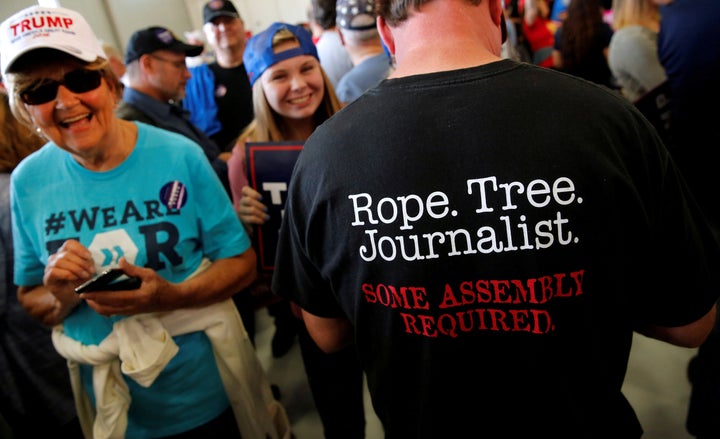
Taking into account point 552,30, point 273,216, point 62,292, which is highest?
point 552,30

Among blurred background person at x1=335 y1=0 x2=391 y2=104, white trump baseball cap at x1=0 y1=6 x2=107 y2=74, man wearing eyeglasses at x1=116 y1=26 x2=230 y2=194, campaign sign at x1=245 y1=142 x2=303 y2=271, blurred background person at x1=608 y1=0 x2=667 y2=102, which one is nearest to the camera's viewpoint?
white trump baseball cap at x1=0 y1=6 x2=107 y2=74

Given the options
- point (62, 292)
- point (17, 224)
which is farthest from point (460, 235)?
point (17, 224)

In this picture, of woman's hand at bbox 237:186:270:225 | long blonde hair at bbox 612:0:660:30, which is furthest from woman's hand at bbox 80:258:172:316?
long blonde hair at bbox 612:0:660:30

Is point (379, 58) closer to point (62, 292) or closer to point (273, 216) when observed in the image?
point (273, 216)

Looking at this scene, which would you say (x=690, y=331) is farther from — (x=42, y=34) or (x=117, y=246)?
(x=42, y=34)

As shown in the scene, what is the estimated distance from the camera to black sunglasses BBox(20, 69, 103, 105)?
4.31ft

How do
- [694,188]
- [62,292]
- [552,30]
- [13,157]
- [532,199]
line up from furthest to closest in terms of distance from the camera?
1. [552,30]
2. [694,188]
3. [13,157]
4. [62,292]
5. [532,199]

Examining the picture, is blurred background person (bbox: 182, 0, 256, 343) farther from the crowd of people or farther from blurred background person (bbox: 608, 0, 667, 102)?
blurred background person (bbox: 608, 0, 667, 102)

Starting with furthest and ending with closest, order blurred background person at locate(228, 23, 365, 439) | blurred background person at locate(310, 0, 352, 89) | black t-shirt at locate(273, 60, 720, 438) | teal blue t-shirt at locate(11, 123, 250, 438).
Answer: blurred background person at locate(310, 0, 352, 89)
blurred background person at locate(228, 23, 365, 439)
teal blue t-shirt at locate(11, 123, 250, 438)
black t-shirt at locate(273, 60, 720, 438)

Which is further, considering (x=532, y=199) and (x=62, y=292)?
(x=62, y=292)

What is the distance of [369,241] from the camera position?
85 cm

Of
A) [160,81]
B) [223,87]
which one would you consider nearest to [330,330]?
[160,81]

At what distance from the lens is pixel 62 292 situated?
1380 mm

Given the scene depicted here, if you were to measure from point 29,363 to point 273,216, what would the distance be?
1054 mm
